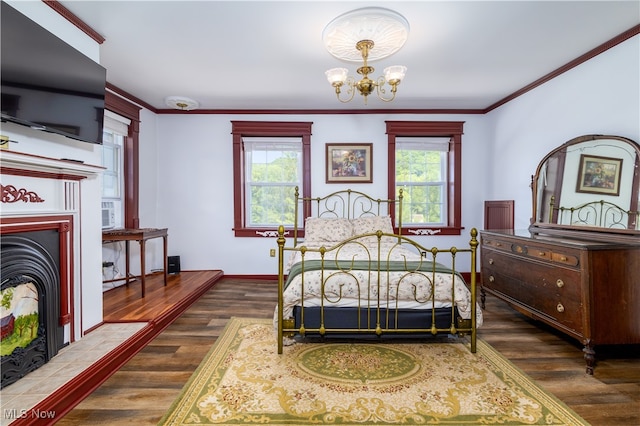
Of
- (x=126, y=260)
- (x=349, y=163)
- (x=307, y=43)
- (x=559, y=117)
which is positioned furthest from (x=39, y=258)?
(x=559, y=117)

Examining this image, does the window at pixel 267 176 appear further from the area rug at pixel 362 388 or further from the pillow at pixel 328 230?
the area rug at pixel 362 388

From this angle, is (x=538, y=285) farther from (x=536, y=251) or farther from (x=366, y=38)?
(x=366, y=38)

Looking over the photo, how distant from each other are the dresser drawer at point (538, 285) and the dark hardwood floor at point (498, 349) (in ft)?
1.00

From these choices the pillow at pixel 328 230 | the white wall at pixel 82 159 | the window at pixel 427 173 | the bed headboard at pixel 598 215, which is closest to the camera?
the white wall at pixel 82 159

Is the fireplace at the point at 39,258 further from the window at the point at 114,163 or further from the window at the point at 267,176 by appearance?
the window at the point at 267,176

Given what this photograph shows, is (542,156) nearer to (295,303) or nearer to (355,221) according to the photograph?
(355,221)

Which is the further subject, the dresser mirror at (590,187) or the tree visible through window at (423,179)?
the tree visible through window at (423,179)

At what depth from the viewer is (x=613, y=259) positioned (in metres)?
2.18

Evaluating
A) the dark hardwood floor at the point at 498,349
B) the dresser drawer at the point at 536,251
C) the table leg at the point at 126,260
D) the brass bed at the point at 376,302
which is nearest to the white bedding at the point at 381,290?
the brass bed at the point at 376,302

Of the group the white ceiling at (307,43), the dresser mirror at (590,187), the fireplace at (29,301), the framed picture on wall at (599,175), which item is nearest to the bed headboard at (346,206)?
the white ceiling at (307,43)

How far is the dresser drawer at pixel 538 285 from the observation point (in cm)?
229

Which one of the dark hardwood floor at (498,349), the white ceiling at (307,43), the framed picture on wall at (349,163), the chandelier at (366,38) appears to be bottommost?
the dark hardwood floor at (498,349)

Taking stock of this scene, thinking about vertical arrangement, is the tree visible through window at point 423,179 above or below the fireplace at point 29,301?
above

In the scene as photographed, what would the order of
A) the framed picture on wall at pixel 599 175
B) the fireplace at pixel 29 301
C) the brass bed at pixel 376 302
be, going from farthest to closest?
the framed picture on wall at pixel 599 175 → the brass bed at pixel 376 302 → the fireplace at pixel 29 301
